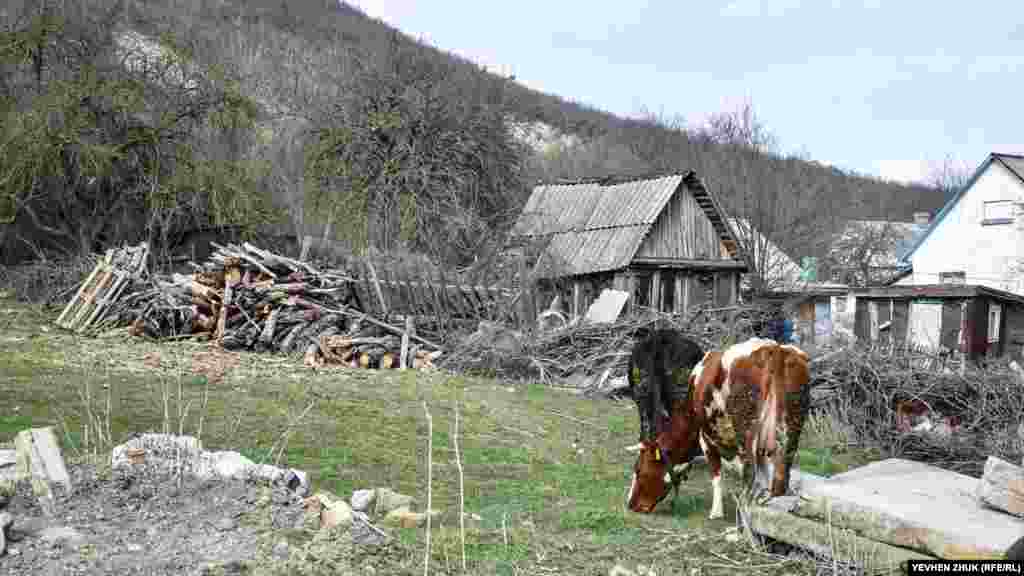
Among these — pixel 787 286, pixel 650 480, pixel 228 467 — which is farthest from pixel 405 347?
pixel 787 286

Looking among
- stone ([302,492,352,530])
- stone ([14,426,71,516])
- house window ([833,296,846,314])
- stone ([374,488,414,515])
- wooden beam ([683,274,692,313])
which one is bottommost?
house window ([833,296,846,314])

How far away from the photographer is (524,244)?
26.0 metres

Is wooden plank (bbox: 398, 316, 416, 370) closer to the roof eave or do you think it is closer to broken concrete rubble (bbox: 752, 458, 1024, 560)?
broken concrete rubble (bbox: 752, 458, 1024, 560)

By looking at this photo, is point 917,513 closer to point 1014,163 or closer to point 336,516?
point 336,516

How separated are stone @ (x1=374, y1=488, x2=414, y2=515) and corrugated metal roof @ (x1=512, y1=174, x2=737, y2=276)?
16664 mm

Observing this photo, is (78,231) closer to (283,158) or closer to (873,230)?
(283,158)

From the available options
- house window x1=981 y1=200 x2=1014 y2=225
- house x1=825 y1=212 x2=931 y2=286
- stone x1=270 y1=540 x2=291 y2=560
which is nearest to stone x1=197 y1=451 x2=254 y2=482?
stone x1=270 y1=540 x2=291 y2=560

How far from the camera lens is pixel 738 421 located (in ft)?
26.2

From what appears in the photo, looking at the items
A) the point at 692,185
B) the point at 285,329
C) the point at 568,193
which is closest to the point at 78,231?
the point at 285,329

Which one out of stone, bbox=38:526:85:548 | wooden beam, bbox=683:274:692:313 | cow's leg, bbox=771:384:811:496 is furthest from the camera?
wooden beam, bbox=683:274:692:313

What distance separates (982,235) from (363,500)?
34806 mm

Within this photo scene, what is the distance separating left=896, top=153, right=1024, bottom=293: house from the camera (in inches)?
1375

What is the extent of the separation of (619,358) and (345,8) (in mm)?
74736

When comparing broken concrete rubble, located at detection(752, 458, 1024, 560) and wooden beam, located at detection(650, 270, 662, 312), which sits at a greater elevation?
wooden beam, located at detection(650, 270, 662, 312)
